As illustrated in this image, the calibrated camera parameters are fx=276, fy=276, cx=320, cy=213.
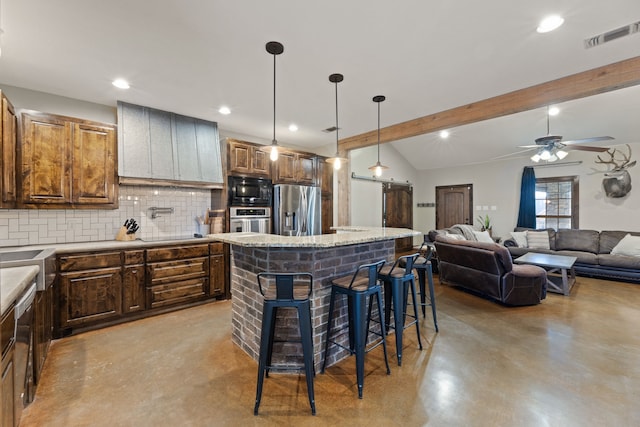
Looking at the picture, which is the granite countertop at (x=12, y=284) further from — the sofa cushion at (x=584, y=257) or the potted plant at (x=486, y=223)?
the potted plant at (x=486, y=223)

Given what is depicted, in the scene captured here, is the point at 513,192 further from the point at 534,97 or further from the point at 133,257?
the point at 133,257

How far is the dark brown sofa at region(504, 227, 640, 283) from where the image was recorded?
4797 millimetres

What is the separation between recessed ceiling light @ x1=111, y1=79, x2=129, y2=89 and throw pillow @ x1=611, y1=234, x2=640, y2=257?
8182 mm

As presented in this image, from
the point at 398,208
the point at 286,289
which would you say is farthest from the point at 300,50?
the point at 398,208

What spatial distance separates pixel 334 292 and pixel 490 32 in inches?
93.4

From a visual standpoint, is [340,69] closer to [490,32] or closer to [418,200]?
[490,32]

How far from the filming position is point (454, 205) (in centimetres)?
803

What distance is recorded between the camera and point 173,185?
12.3 ft

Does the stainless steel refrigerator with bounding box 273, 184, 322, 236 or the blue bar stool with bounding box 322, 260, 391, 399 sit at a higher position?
the stainless steel refrigerator with bounding box 273, 184, 322, 236

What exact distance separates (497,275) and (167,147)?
4792 mm

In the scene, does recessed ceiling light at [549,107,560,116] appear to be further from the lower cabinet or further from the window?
the lower cabinet

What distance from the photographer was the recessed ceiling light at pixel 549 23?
78.1 inches

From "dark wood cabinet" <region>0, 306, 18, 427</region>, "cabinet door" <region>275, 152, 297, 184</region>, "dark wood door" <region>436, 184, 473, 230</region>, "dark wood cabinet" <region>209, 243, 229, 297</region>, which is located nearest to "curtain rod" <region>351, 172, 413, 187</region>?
"dark wood door" <region>436, 184, 473, 230</region>

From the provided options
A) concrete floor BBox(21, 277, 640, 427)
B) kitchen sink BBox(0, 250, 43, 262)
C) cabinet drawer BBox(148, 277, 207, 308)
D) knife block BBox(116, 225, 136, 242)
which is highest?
knife block BBox(116, 225, 136, 242)
